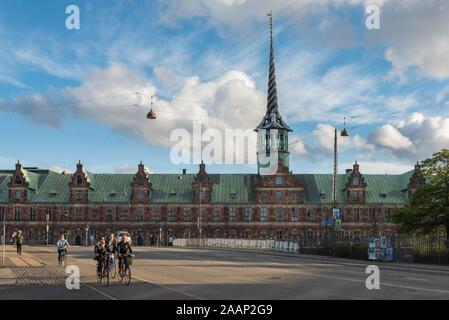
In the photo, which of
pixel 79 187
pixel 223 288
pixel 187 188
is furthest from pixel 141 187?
pixel 223 288

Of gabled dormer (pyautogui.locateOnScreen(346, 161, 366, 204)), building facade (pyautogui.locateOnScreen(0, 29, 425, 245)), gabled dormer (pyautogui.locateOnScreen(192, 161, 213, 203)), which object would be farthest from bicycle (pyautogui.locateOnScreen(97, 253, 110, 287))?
gabled dormer (pyautogui.locateOnScreen(346, 161, 366, 204))

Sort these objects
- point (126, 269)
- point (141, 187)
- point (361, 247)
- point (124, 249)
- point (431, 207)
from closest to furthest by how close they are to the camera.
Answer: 1. point (124, 249)
2. point (126, 269)
3. point (361, 247)
4. point (431, 207)
5. point (141, 187)

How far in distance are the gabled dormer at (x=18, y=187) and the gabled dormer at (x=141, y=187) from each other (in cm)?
1914

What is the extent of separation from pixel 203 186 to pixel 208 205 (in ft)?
11.9

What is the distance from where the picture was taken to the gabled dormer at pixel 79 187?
290 ft

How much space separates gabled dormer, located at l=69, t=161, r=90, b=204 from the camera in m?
88.3

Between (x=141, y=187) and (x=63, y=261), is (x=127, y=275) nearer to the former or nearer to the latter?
(x=63, y=261)

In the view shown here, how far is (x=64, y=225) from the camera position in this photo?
87188 millimetres

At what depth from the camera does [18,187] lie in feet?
287

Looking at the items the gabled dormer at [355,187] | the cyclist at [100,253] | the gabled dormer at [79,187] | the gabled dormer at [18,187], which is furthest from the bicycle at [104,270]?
the gabled dormer at [18,187]

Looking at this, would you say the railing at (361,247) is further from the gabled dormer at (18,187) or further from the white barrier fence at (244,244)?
the gabled dormer at (18,187)

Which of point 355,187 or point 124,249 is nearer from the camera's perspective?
point 124,249
